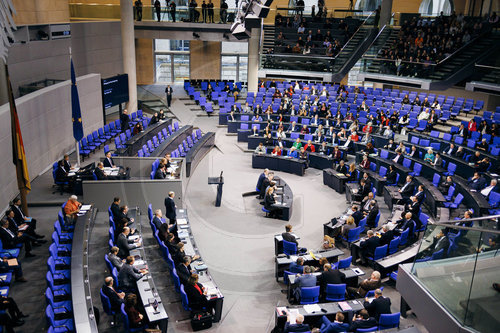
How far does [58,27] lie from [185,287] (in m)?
15.7

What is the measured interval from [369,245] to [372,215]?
216cm

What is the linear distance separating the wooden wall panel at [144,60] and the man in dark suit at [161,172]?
2163 cm

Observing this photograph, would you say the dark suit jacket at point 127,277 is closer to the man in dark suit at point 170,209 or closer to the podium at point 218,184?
the man in dark suit at point 170,209

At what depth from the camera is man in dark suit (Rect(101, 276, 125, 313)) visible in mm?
9062

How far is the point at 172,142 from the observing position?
19.9m

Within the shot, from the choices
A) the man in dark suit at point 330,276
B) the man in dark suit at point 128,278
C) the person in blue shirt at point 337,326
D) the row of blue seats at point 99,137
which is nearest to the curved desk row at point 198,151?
the row of blue seats at point 99,137

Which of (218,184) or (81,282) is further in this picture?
(218,184)

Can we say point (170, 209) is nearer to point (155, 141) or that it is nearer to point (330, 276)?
point (330, 276)

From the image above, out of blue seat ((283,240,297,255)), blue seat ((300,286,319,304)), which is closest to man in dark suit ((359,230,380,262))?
blue seat ((283,240,297,255))

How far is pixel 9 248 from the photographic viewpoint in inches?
442

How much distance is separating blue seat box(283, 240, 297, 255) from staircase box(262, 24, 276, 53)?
66.2 feet

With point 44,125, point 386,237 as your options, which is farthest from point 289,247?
point 44,125

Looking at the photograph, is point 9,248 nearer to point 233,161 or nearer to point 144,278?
point 144,278

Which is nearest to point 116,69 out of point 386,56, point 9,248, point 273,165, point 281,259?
point 273,165
